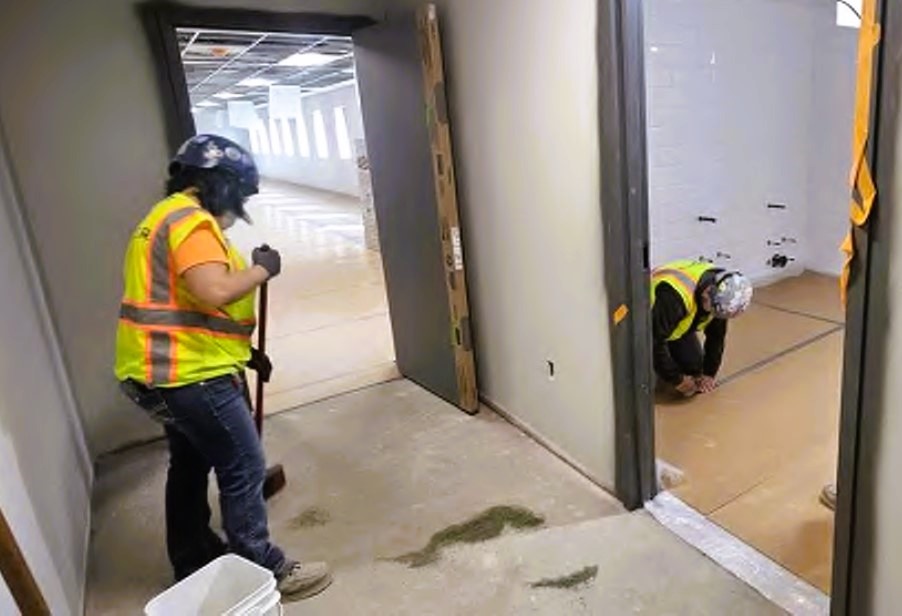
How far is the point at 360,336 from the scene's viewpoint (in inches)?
178

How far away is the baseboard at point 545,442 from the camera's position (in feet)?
7.88

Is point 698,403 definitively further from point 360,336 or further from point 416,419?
point 360,336

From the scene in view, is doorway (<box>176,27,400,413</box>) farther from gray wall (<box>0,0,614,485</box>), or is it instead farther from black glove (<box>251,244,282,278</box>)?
gray wall (<box>0,0,614,485</box>)

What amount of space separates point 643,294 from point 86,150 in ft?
8.04

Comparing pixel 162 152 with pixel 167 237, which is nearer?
pixel 167 237

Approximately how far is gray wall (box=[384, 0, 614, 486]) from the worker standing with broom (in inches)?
40.9

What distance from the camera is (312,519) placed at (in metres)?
2.37

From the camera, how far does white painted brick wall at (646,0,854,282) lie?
157 inches

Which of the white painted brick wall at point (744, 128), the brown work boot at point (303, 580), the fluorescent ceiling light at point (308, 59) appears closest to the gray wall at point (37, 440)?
the brown work boot at point (303, 580)

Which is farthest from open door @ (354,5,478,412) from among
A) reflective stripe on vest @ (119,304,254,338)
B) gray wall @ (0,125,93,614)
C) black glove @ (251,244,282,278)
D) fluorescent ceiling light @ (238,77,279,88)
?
fluorescent ceiling light @ (238,77,279,88)

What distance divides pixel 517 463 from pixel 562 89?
1478mm

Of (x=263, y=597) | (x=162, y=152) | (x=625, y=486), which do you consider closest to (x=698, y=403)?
(x=625, y=486)

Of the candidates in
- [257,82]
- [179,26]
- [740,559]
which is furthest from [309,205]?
[740,559]

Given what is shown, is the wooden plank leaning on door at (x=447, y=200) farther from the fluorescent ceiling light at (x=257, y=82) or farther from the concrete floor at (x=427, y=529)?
the fluorescent ceiling light at (x=257, y=82)
